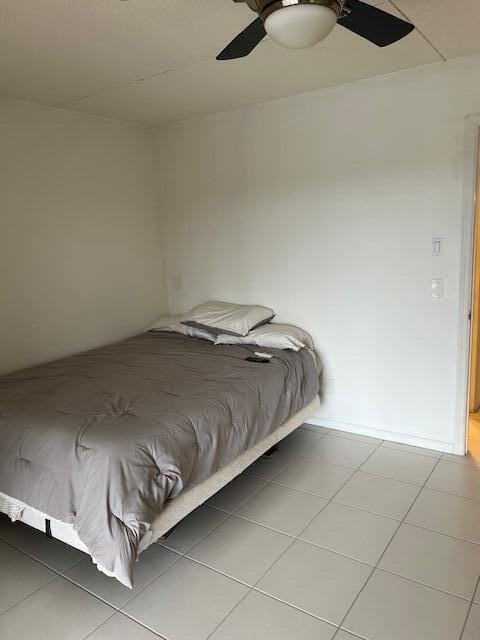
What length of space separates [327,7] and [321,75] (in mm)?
1491

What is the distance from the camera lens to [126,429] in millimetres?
1978

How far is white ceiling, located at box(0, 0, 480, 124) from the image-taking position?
1909 mm

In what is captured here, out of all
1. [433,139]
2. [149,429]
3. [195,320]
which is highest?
[433,139]

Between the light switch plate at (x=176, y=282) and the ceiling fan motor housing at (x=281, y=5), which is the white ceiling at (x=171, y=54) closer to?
the ceiling fan motor housing at (x=281, y=5)

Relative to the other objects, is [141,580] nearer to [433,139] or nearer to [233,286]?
[233,286]

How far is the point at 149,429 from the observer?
2.00 metres

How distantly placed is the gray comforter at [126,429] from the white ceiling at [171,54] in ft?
5.56

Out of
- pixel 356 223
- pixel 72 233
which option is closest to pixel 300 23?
pixel 356 223

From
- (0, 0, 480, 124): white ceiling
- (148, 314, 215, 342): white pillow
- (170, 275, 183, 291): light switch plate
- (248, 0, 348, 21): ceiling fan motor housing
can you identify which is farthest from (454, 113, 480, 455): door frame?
(170, 275, 183, 291): light switch plate

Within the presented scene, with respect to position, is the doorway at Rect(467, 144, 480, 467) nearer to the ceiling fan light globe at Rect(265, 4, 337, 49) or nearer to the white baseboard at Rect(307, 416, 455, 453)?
the white baseboard at Rect(307, 416, 455, 453)

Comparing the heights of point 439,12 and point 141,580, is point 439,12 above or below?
above

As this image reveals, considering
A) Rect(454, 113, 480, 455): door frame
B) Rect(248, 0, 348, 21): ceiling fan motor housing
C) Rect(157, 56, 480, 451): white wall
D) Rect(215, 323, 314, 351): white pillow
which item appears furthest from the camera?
Rect(215, 323, 314, 351): white pillow

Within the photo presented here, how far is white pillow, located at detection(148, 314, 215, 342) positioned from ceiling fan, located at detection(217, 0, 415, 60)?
2.16m

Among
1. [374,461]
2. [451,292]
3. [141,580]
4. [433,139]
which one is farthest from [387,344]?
[141,580]
